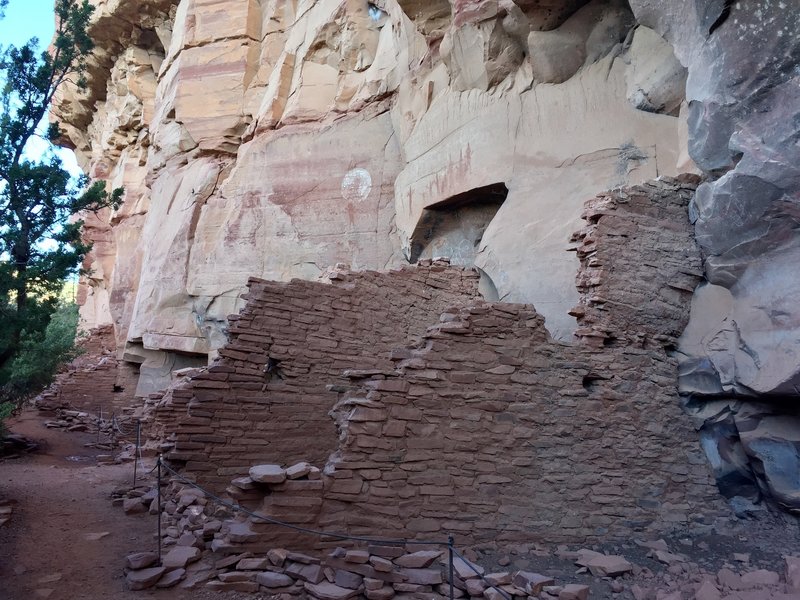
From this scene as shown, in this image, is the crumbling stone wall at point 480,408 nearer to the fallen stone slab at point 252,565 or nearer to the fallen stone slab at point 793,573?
the fallen stone slab at point 252,565

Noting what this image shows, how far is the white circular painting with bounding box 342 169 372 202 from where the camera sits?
13.5 metres

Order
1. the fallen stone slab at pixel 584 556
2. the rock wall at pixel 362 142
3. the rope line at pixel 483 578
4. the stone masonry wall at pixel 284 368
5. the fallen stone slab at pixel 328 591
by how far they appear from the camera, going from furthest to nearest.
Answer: the rock wall at pixel 362 142
the stone masonry wall at pixel 284 368
the fallen stone slab at pixel 584 556
the fallen stone slab at pixel 328 591
the rope line at pixel 483 578

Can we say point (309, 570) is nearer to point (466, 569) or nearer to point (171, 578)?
point (171, 578)

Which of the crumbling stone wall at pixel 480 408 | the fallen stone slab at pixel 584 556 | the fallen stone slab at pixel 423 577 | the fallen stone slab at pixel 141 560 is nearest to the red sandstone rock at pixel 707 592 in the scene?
the fallen stone slab at pixel 584 556

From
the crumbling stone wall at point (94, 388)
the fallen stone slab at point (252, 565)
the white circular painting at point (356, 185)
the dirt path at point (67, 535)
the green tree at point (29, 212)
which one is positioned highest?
the white circular painting at point (356, 185)

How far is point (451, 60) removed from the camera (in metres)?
11.2

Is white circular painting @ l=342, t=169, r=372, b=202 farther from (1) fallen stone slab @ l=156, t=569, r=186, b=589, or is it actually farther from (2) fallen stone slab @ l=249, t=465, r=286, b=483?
(1) fallen stone slab @ l=156, t=569, r=186, b=589

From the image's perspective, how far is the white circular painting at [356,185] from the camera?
13.5 meters

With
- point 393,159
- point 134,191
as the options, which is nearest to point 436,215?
point 393,159

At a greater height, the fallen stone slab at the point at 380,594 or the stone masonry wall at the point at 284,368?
the stone masonry wall at the point at 284,368

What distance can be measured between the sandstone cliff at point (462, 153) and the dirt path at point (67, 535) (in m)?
2.27

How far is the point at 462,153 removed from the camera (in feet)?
35.0

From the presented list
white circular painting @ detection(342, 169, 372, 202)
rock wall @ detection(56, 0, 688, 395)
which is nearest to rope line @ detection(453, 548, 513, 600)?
rock wall @ detection(56, 0, 688, 395)

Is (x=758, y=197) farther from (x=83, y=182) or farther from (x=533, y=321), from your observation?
(x=83, y=182)
